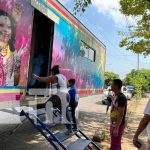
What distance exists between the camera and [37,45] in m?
10.2

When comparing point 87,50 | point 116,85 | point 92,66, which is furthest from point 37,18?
point 92,66

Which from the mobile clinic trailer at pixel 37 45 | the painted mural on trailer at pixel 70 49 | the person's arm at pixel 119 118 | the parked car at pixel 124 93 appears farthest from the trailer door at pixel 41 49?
the parked car at pixel 124 93

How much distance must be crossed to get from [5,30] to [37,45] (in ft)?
11.4

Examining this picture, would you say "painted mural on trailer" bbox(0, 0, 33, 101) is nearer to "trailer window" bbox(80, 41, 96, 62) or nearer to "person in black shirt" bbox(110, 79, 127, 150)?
"person in black shirt" bbox(110, 79, 127, 150)

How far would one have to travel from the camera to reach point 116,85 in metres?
6.60

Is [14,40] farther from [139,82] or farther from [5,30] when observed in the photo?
[139,82]

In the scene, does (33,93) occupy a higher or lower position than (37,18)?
lower

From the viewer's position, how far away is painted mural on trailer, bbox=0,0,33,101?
666 cm

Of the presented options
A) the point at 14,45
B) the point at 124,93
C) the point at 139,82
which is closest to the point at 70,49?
the point at 14,45

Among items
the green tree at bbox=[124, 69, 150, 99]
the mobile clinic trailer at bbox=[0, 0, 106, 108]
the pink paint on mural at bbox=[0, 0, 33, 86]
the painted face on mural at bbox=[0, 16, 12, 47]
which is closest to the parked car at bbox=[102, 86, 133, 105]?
the green tree at bbox=[124, 69, 150, 99]

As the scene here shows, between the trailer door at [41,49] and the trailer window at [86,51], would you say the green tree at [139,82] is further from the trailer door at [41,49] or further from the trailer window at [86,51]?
the trailer door at [41,49]

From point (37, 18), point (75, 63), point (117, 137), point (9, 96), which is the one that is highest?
point (37, 18)

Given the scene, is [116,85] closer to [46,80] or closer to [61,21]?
[46,80]

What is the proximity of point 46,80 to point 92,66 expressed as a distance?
9138 millimetres
